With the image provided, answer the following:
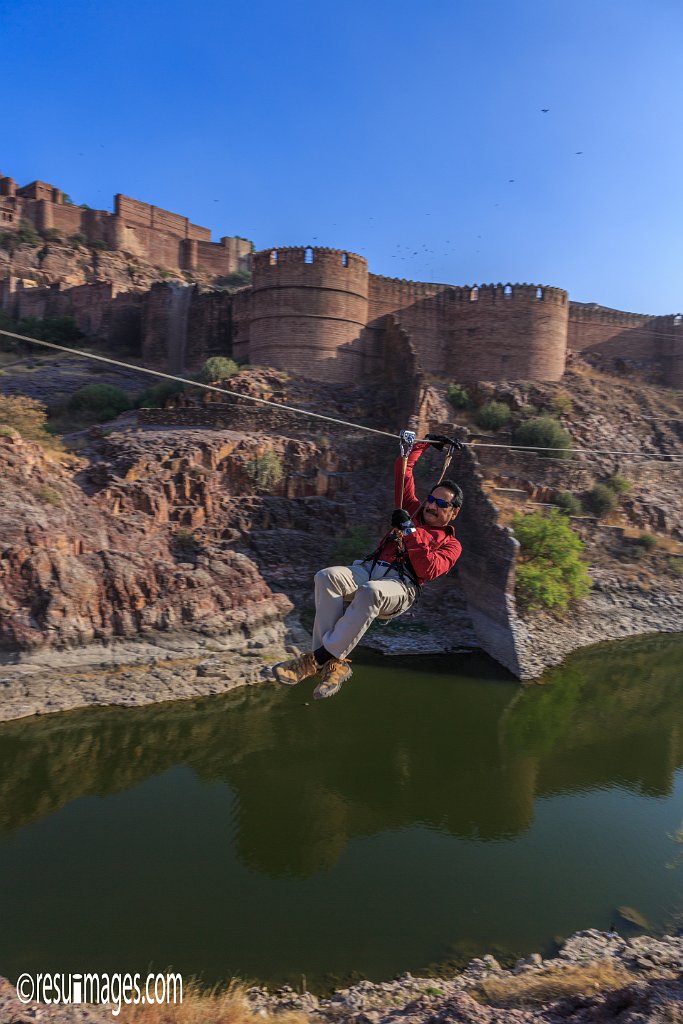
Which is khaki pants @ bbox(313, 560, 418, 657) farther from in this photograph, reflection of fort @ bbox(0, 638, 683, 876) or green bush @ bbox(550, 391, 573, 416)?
green bush @ bbox(550, 391, 573, 416)

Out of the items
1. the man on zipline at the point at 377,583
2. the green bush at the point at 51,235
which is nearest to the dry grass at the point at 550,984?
the man on zipline at the point at 377,583

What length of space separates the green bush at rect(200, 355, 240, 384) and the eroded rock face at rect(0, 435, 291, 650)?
735 centimetres

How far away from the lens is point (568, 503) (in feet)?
63.4

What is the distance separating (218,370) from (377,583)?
1876 cm

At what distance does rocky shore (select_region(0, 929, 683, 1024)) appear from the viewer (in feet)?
16.2

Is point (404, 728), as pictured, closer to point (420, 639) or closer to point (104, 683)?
point (420, 639)

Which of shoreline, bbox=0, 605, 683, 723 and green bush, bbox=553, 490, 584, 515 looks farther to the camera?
green bush, bbox=553, 490, 584, 515

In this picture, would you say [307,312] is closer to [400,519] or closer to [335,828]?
[335,828]

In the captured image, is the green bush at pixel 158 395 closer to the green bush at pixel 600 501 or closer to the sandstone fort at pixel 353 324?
the sandstone fort at pixel 353 324

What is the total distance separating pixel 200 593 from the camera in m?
15.2

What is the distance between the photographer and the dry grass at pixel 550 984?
6.10m

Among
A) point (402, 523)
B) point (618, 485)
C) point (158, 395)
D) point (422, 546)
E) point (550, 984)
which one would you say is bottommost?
point (550, 984)

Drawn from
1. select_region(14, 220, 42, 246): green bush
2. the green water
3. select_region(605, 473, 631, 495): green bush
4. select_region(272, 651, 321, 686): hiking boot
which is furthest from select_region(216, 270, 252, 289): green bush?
select_region(272, 651, 321, 686): hiking boot

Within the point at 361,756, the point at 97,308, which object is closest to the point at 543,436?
the point at 361,756
